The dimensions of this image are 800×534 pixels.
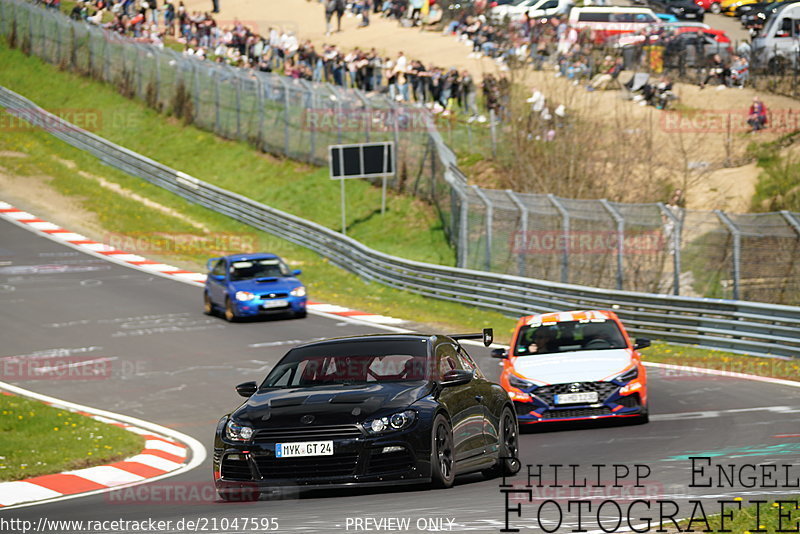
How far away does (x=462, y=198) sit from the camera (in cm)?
3194

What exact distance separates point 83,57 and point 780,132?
29.8 metres

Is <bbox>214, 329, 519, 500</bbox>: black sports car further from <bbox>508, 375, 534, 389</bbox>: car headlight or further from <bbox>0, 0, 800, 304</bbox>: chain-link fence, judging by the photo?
<bbox>0, 0, 800, 304</bbox>: chain-link fence

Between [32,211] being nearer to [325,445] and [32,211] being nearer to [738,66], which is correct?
[738,66]

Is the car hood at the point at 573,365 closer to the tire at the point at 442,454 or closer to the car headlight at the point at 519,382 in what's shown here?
the car headlight at the point at 519,382

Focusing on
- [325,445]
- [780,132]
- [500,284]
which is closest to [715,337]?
[500,284]

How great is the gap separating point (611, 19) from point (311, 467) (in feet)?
127

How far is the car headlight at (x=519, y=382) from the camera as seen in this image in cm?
1486

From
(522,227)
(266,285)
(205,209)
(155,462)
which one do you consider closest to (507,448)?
(155,462)

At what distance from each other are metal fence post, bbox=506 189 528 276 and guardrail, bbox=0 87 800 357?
2.07ft

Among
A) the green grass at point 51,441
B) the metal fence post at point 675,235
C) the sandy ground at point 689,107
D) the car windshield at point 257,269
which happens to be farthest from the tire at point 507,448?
the sandy ground at point 689,107

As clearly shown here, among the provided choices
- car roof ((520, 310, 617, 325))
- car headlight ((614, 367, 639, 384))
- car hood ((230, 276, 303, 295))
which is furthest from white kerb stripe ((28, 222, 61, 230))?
car headlight ((614, 367, 639, 384))

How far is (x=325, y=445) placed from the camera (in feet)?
31.7

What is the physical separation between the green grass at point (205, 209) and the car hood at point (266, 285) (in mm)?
2455

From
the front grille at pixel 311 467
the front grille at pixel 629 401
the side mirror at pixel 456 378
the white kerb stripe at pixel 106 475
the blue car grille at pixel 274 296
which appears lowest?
the blue car grille at pixel 274 296
